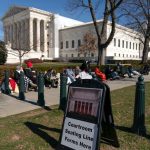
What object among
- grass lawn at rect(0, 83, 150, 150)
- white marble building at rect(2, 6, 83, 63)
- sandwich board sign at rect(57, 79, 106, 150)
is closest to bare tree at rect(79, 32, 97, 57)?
white marble building at rect(2, 6, 83, 63)

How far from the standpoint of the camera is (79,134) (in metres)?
4.76

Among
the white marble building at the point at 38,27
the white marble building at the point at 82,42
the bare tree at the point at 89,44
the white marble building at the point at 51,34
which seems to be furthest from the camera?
the white marble building at the point at 38,27

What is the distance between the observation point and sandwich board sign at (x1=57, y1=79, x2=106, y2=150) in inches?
181

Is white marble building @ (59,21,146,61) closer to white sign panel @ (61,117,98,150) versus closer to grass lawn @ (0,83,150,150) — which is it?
grass lawn @ (0,83,150,150)

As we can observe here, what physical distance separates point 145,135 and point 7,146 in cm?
270

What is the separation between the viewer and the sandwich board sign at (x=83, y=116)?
4.60 metres

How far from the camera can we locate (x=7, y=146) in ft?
19.0

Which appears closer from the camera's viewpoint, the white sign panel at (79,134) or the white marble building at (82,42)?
the white sign panel at (79,134)

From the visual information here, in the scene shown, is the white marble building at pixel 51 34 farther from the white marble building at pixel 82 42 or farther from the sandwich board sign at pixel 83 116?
the sandwich board sign at pixel 83 116

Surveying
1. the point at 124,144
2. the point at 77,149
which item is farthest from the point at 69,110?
the point at 124,144

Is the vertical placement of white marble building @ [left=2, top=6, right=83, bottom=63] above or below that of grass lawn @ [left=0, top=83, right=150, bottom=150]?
above

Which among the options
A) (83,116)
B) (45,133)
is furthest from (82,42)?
(83,116)

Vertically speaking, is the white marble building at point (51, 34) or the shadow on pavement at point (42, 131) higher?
the white marble building at point (51, 34)

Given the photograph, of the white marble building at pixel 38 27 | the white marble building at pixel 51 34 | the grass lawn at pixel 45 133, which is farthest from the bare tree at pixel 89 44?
the grass lawn at pixel 45 133
